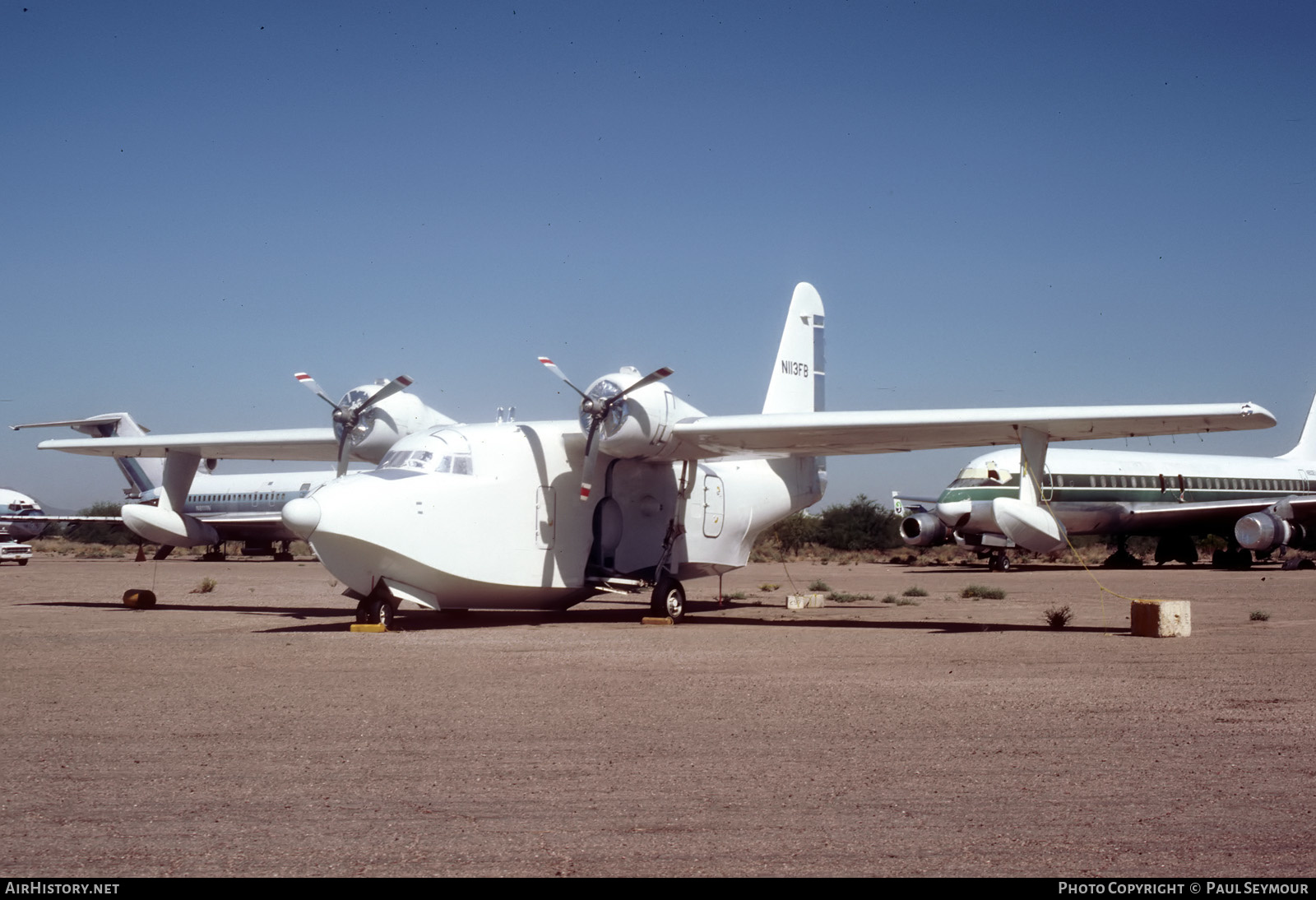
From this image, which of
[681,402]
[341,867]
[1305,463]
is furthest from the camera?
[1305,463]

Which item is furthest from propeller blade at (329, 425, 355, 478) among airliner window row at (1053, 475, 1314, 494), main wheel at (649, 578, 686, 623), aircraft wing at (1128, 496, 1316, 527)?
aircraft wing at (1128, 496, 1316, 527)

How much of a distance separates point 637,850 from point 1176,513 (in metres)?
39.9

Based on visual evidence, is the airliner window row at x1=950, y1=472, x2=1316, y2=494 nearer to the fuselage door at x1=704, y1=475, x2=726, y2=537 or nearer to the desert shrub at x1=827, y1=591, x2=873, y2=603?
the desert shrub at x1=827, y1=591, x2=873, y2=603

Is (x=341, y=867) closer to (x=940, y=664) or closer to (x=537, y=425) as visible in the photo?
(x=940, y=664)

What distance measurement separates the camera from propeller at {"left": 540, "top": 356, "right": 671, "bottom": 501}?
16.8m

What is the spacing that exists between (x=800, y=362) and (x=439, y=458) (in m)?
8.73

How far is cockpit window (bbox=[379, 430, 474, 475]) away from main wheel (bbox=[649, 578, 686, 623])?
11.8 feet

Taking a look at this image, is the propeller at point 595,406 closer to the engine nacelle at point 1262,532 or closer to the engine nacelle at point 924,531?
the engine nacelle at point 924,531

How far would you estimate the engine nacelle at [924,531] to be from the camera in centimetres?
4106

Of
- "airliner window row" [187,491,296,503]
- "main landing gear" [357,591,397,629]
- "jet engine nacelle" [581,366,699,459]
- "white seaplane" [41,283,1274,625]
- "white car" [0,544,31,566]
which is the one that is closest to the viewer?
"white seaplane" [41,283,1274,625]

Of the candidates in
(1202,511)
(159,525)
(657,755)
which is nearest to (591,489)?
(159,525)

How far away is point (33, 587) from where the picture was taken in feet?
88.1

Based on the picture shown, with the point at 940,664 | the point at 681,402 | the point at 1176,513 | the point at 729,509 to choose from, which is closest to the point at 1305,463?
the point at 1176,513

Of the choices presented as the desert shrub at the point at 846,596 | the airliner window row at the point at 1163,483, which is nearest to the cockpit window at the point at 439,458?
the desert shrub at the point at 846,596
